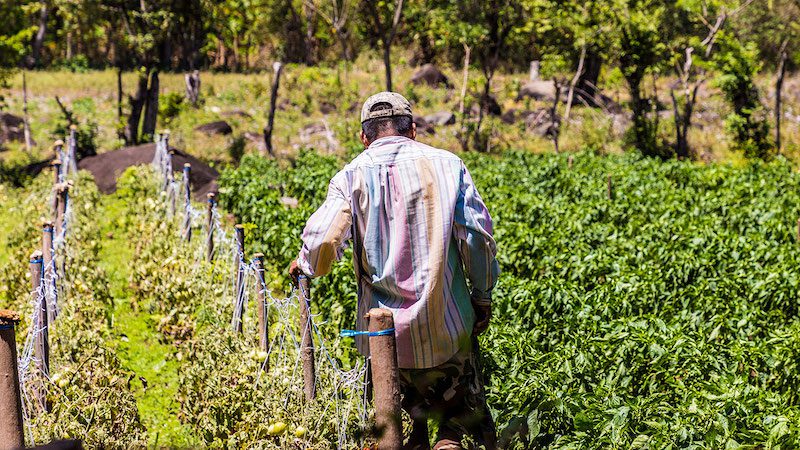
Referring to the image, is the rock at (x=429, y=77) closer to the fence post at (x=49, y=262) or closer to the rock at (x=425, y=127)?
the rock at (x=425, y=127)

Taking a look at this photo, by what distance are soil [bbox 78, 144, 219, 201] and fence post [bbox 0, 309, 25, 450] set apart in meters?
11.3

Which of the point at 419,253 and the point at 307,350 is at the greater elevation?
the point at 419,253

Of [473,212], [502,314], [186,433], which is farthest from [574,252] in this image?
[473,212]

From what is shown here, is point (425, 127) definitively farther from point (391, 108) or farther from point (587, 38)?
point (391, 108)

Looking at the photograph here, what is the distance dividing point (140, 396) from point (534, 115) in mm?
21076

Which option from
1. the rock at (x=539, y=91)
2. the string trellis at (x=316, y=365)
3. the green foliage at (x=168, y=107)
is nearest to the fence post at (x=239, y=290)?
the string trellis at (x=316, y=365)

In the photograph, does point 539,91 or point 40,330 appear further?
point 539,91

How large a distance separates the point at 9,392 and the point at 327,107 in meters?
24.1

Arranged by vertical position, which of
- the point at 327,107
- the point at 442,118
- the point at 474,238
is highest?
→ the point at 474,238

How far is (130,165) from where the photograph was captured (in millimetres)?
15508

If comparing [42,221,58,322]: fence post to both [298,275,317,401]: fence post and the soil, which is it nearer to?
[298,275,317,401]: fence post

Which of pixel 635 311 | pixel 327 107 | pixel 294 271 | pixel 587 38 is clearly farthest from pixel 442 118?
pixel 294 271

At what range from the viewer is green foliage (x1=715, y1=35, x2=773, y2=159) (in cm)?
2078

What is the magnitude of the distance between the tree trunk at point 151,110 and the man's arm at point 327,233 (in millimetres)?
16588
